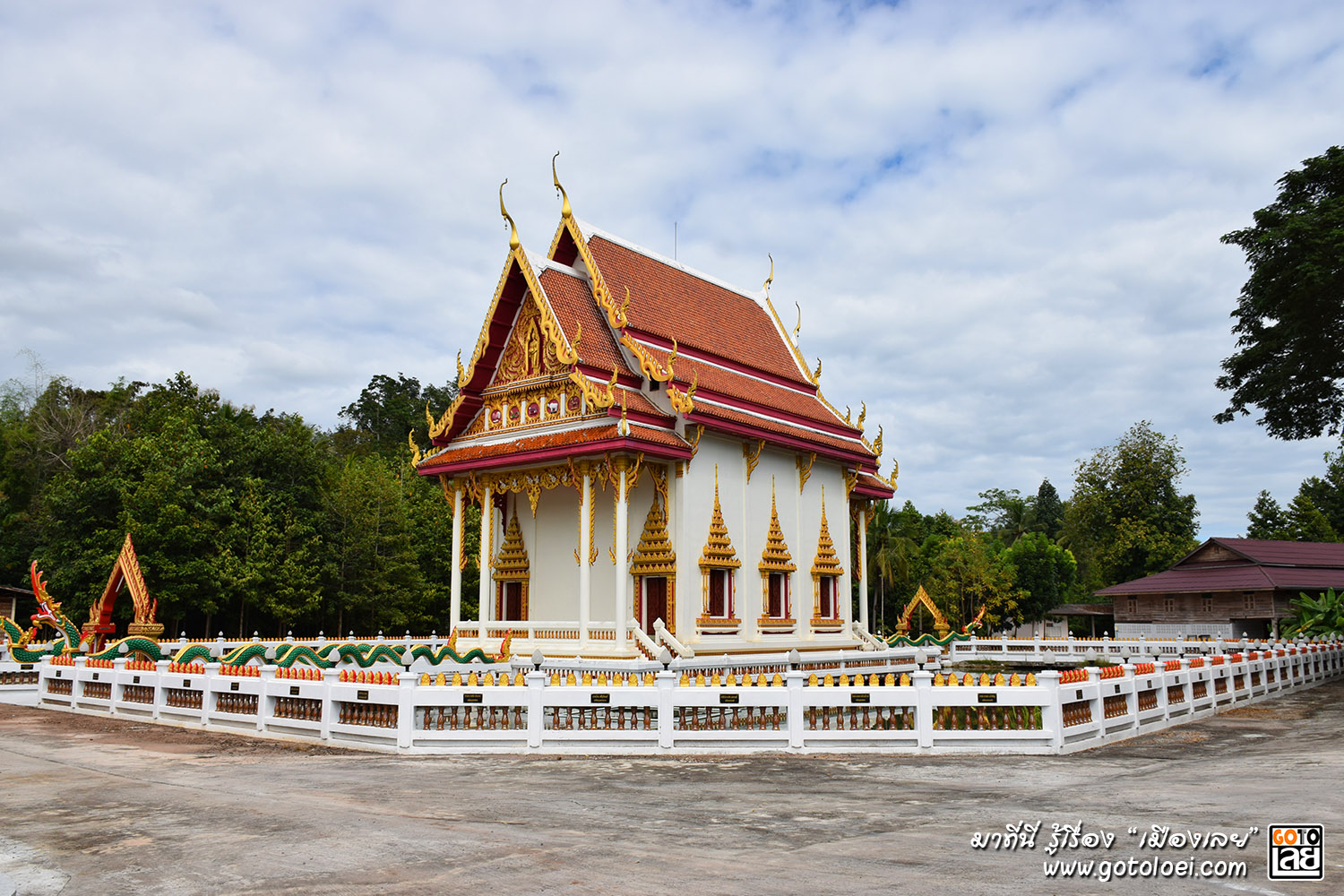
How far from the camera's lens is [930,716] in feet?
37.9

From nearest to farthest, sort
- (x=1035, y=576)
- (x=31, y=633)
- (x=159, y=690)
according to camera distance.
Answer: (x=159, y=690) → (x=31, y=633) → (x=1035, y=576)

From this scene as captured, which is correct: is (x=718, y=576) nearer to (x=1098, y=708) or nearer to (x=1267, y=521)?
(x=1098, y=708)

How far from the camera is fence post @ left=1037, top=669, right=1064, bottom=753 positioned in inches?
453

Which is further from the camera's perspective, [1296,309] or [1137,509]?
[1137,509]

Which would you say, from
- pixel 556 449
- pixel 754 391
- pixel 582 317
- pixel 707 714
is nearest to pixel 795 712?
pixel 707 714

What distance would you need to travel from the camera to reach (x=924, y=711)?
1159cm

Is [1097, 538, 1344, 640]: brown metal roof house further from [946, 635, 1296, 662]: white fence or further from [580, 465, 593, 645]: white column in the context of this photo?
[580, 465, 593, 645]: white column

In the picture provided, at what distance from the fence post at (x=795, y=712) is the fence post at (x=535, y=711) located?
2.84 meters

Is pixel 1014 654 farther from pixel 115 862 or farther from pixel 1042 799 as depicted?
pixel 115 862

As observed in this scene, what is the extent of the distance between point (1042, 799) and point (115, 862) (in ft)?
22.0

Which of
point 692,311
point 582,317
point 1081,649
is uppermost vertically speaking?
point 692,311

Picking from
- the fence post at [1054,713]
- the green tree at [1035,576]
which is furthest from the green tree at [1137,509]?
the fence post at [1054,713]

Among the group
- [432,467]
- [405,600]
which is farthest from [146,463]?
[432,467]

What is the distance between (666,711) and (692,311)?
595 inches
